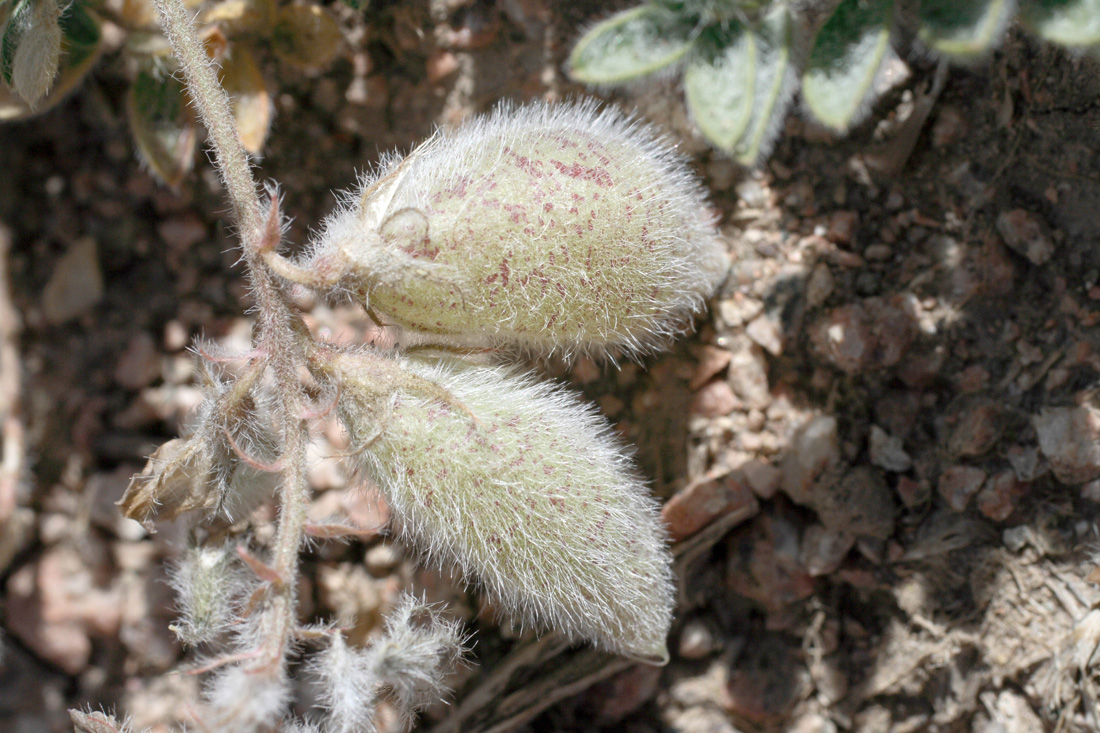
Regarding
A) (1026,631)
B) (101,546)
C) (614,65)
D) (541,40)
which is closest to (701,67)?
(614,65)

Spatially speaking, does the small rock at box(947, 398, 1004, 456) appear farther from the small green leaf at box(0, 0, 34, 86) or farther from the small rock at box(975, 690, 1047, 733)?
the small green leaf at box(0, 0, 34, 86)

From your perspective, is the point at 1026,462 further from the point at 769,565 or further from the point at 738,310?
the point at 738,310

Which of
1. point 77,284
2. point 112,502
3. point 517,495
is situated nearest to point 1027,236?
point 517,495

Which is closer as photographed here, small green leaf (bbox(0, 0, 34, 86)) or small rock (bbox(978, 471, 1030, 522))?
small green leaf (bbox(0, 0, 34, 86))

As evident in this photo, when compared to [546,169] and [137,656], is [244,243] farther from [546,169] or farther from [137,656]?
[137,656]

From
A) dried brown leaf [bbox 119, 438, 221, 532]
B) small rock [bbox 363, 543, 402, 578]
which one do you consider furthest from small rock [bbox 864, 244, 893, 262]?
dried brown leaf [bbox 119, 438, 221, 532]

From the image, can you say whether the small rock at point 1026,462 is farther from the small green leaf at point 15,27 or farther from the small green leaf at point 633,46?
the small green leaf at point 15,27
